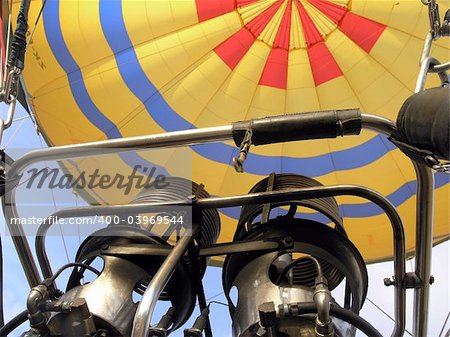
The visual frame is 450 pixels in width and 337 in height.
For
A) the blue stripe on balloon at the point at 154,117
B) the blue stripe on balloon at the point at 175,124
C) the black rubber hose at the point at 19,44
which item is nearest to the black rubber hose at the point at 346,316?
the black rubber hose at the point at 19,44

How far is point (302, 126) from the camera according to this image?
4.65 feet

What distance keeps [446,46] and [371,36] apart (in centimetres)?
53

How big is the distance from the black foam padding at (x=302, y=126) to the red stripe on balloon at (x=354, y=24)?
311 centimetres

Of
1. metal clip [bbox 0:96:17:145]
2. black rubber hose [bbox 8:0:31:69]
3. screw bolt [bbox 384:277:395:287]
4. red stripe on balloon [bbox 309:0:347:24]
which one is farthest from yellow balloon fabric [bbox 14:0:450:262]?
metal clip [bbox 0:96:17:145]

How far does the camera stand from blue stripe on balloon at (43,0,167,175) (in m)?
4.30

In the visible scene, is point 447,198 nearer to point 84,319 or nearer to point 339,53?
point 339,53

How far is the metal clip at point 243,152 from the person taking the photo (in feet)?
4.39

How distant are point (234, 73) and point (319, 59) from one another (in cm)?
62

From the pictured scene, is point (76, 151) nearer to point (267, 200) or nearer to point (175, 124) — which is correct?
point (267, 200)

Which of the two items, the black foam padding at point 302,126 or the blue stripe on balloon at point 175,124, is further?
the blue stripe on balloon at point 175,124

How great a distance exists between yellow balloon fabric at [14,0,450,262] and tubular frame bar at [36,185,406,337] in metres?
2.72

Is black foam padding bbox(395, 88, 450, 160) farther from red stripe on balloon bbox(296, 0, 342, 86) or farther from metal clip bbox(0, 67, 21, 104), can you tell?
red stripe on balloon bbox(296, 0, 342, 86)

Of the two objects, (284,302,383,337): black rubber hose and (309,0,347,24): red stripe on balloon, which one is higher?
(309,0,347,24): red stripe on balloon

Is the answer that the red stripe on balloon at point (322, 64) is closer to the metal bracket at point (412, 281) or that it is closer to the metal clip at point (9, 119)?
the metal bracket at point (412, 281)
